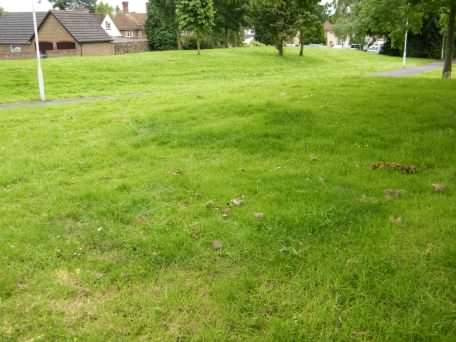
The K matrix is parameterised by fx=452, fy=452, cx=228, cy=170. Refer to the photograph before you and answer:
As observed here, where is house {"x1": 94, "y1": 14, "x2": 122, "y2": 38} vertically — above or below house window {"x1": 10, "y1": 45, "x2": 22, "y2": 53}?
above

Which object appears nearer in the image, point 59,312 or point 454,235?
point 59,312

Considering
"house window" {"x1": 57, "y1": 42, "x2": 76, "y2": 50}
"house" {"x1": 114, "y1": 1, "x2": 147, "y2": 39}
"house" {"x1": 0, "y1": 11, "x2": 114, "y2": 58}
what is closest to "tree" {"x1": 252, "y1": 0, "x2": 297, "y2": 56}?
"house" {"x1": 0, "y1": 11, "x2": 114, "y2": 58}

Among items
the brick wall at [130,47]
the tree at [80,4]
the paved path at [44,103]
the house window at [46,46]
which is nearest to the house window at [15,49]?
the house window at [46,46]

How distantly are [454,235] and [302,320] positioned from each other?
2221 mm

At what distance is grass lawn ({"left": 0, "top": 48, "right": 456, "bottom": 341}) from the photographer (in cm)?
372

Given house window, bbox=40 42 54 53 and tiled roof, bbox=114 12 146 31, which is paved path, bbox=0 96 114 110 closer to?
house window, bbox=40 42 54 53

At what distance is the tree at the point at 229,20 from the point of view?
52831 mm

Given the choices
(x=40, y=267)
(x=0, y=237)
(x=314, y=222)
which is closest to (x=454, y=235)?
(x=314, y=222)

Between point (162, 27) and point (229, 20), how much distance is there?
862 cm

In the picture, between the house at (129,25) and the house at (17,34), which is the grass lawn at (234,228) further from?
the house at (129,25)

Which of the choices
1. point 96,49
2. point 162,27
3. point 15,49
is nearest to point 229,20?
point 162,27

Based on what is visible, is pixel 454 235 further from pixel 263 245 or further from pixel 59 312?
pixel 59 312

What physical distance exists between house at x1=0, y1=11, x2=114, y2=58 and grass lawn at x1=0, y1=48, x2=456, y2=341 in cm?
4164

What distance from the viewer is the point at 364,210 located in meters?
5.50
